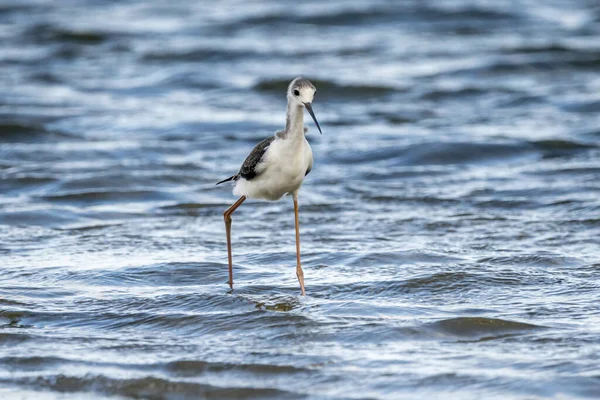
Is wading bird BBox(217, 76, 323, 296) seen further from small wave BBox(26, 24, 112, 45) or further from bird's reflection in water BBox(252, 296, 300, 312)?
small wave BBox(26, 24, 112, 45)

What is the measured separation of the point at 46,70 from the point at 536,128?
10.2m

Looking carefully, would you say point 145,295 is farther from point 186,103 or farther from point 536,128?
point 186,103

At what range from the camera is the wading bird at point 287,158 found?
7.52 metres

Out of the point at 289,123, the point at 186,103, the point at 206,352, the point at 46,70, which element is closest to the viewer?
the point at 206,352

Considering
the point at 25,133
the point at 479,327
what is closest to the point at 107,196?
the point at 25,133

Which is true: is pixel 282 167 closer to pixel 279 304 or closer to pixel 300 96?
pixel 300 96

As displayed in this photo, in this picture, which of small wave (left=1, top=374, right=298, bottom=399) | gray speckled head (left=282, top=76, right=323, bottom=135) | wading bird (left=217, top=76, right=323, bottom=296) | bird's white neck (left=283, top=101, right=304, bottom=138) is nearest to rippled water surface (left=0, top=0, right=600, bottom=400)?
small wave (left=1, top=374, right=298, bottom=399)

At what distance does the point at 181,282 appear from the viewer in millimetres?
8375

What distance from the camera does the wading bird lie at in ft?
24.7

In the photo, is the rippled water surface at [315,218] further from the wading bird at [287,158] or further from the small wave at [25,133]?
the wading bird at [287,158]

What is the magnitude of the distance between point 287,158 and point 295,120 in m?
0.30

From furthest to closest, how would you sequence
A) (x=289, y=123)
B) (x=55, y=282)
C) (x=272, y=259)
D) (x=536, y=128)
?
(x=536, y=128) → (x=272, y=259) → (x=55, y=282) → (x=289, y=123)

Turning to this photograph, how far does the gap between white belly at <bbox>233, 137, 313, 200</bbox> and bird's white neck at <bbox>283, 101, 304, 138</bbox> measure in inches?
2.2

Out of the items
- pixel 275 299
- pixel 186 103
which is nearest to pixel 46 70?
pixel 186 103
